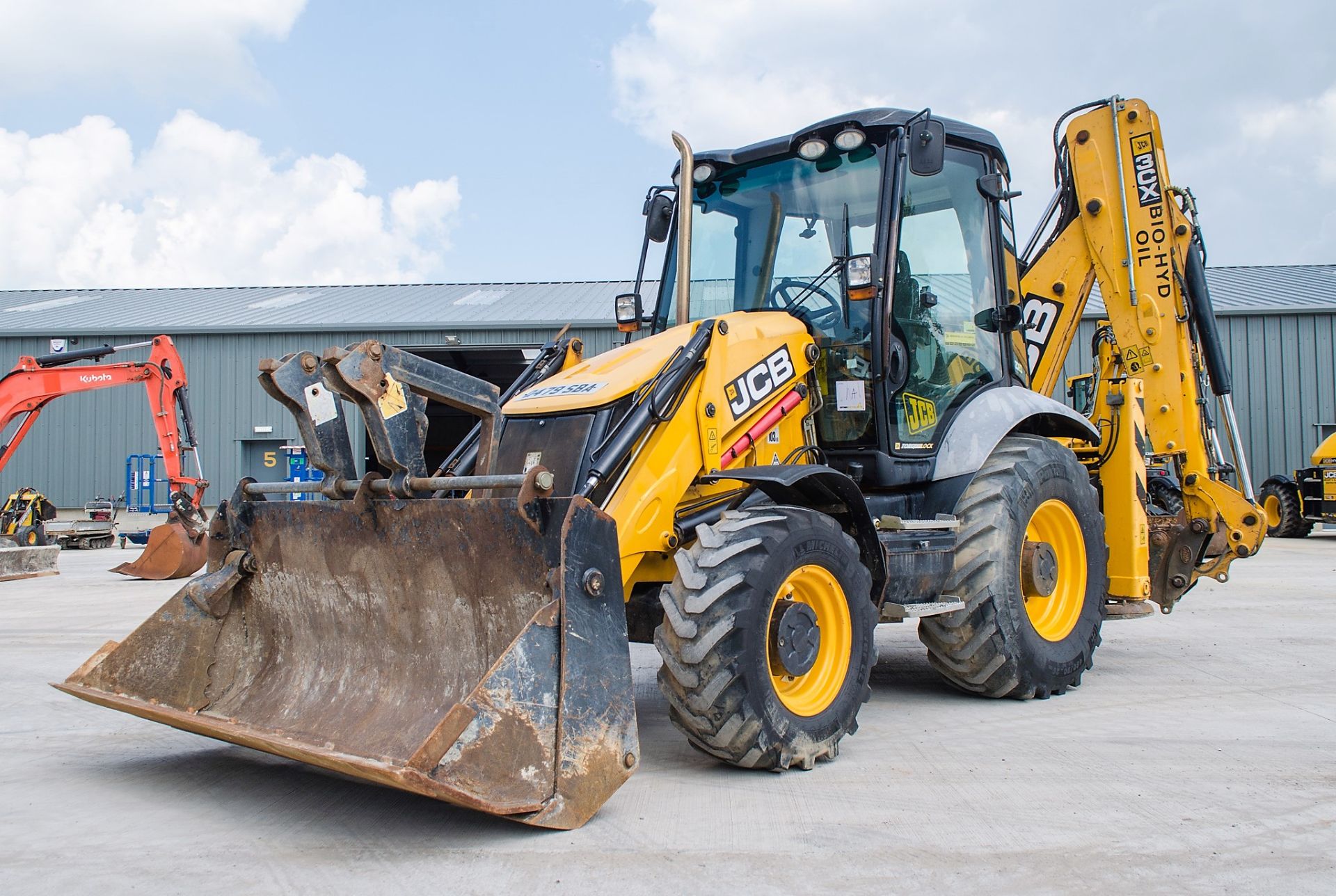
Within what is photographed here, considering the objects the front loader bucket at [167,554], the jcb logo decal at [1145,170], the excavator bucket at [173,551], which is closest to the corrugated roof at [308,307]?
the excavator bucket at [173,551]

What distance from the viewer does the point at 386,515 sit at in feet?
15.2

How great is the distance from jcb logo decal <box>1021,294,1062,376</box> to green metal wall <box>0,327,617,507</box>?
1703 centimetres

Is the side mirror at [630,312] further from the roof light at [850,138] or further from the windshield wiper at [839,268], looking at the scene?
the roof light at [850,138]

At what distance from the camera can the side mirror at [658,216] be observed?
6.48 metres

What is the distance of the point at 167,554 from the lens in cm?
1464

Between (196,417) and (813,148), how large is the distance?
22.1 meters

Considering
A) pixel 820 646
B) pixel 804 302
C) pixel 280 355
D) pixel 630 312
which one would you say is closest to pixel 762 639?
pixel 820 646

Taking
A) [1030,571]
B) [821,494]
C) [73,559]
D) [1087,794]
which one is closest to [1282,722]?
[1030,571]

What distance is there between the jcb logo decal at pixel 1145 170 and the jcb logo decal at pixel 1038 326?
3.01 ft

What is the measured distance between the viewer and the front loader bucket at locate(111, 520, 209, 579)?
1462 centimetres

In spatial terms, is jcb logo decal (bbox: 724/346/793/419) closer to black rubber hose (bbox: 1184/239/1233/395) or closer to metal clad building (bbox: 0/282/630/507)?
black rubber hose (bbox: 1184/239/1233/395)

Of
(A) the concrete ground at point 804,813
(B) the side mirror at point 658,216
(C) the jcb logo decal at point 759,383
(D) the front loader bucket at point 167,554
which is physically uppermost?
(B) the side mirror at point 658,216

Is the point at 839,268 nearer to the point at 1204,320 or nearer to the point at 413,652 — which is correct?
the point at 413,652

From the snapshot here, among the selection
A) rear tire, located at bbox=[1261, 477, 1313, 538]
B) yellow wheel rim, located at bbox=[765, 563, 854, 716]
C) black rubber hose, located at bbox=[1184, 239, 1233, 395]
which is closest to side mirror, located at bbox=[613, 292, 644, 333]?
yellow wheel rim, located at bbox=[765, 563, 854, 716]
